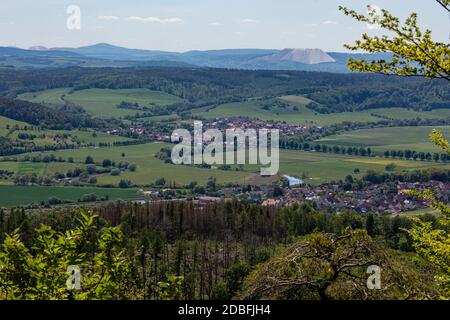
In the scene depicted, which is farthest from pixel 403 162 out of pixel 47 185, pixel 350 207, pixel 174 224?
pixel 174 224

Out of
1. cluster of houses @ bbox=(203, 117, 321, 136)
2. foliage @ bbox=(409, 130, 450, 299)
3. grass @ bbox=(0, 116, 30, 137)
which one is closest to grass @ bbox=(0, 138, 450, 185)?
grass @ bbox=(0, 116, 30, 137)

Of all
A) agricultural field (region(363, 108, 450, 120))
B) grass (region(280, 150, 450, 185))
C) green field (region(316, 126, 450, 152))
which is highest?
agricultural field (region(363, 108, 450, 120))

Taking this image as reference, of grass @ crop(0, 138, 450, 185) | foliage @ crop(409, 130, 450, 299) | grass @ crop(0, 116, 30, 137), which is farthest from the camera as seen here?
grass @ crop(0, 116, 30, 137)

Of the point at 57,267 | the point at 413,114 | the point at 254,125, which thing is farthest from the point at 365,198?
the point at 413,114

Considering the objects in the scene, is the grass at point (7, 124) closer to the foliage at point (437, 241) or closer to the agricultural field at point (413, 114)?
the agricultural field at point (413, 114)

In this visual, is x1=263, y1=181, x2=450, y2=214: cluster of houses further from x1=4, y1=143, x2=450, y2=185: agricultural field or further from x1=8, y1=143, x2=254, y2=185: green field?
x1=8, y1=143, x2=254, y2=185: green field

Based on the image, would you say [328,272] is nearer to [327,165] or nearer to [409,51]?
[409,51]
